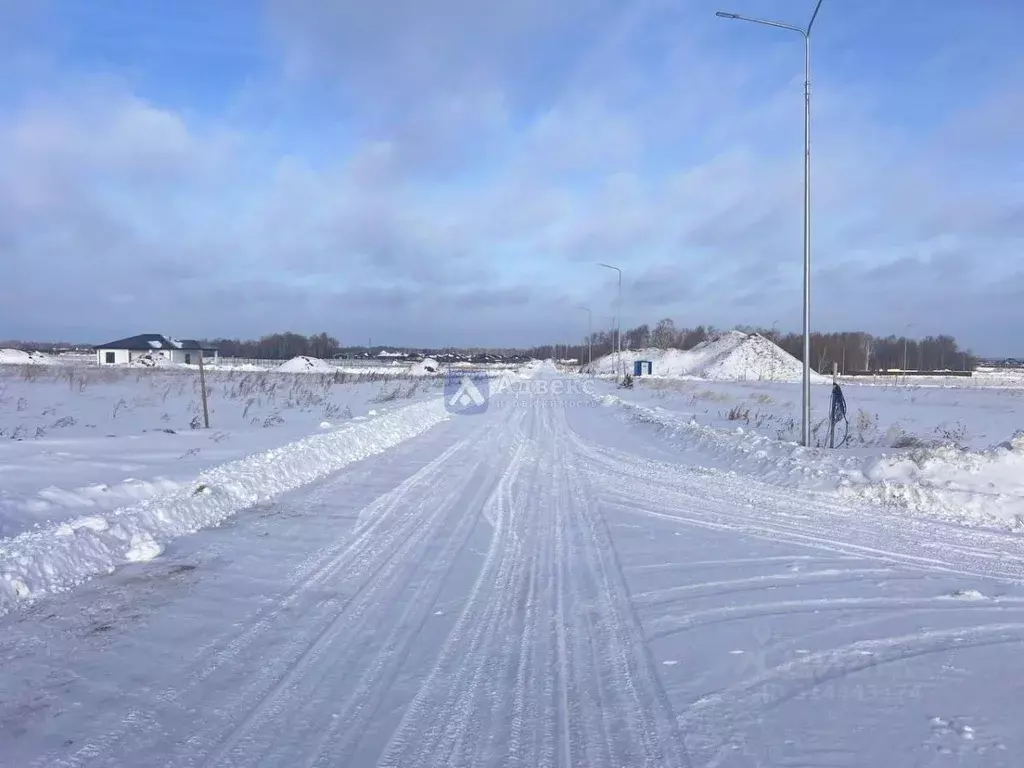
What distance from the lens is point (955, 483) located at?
11570 millimetres

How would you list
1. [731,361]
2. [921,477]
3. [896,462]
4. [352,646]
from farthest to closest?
[731,361], [896,462], [921,477], [352,646]

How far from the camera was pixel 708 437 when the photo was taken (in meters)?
18.8

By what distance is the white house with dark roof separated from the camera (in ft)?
289

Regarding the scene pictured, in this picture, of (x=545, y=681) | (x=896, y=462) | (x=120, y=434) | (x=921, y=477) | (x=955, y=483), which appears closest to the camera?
(x=545, y=681)

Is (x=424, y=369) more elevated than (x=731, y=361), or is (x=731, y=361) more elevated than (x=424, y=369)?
(x=731, y=361)

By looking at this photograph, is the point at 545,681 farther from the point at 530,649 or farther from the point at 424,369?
the point at 424,369

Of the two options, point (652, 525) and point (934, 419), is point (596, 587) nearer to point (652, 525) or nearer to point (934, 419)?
point (652, 525)

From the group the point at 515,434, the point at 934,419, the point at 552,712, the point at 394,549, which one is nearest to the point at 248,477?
the point at 394,549

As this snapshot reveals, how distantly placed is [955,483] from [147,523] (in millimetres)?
12017

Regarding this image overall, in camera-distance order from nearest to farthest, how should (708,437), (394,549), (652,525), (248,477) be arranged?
(394,549), (652,525), (248,477), (708,437)

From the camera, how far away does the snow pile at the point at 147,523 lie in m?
6.49

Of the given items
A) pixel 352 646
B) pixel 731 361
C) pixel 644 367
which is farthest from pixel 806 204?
pixel 731 361

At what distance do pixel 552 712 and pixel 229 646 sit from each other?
2.52m

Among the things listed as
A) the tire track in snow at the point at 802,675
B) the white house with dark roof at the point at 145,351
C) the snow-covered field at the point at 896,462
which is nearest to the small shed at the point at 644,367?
the white house with dark roof at the point at 145,351
